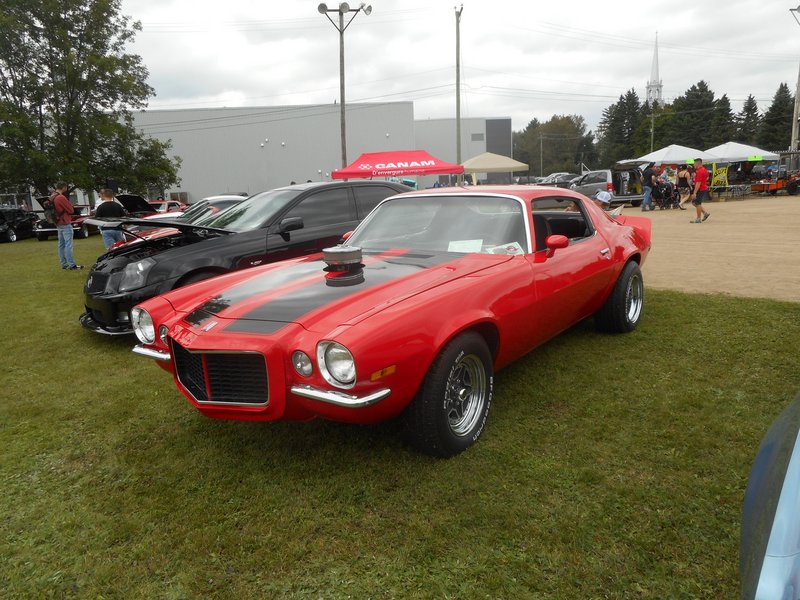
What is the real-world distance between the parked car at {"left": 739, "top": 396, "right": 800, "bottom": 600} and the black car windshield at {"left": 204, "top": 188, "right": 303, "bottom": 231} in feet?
16.7

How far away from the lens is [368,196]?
22.3 ft

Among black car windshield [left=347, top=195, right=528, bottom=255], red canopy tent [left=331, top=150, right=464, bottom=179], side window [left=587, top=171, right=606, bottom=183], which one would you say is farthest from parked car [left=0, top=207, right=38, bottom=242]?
side window [left=587, top=171, right=606, bottom=183]

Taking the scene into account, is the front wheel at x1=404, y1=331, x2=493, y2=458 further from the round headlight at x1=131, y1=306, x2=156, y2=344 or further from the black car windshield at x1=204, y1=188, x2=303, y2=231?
the black car windshield at x1=204, y1=188, x2=303, y2=231

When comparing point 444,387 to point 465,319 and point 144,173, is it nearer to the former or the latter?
point 465,319

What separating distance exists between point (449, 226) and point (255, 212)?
10.1 ft

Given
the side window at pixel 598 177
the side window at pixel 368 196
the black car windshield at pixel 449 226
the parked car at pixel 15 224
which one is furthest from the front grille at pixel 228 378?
the side window at pixel 598 177

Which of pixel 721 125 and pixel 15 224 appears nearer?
pixel 15 224

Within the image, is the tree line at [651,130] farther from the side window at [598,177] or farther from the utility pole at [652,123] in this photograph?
the side window at [598,177]

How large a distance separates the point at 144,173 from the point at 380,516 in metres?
26.8

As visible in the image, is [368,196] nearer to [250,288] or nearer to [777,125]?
[250,288]

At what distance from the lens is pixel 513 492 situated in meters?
2.65

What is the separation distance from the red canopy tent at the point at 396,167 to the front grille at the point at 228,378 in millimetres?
17392

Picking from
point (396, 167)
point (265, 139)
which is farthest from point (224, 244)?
point (265, 139)

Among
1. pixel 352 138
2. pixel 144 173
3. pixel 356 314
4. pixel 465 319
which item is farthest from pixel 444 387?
pixel 352 138
